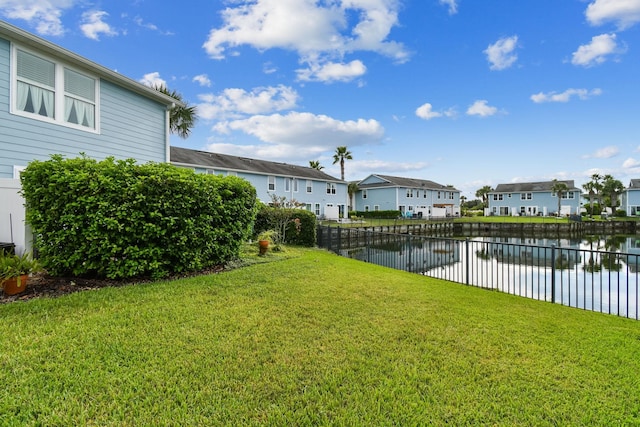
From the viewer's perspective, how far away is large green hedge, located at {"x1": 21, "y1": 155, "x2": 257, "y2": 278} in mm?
5074

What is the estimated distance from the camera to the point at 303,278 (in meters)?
6.56

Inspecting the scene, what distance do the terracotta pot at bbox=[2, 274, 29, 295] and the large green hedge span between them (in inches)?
22.4

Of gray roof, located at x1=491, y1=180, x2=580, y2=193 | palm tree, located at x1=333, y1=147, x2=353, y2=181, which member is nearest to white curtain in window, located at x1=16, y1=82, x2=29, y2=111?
palm tree, located at x1=333, y1=147, x2=353, y2=181

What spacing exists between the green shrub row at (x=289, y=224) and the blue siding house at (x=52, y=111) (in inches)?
235

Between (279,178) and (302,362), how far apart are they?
1110 inches

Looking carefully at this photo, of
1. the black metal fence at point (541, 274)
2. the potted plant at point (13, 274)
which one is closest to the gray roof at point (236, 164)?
the black metal fence at point (541, 274)

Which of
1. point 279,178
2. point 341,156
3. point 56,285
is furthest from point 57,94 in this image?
point 341,156

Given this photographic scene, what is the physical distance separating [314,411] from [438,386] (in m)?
1.16

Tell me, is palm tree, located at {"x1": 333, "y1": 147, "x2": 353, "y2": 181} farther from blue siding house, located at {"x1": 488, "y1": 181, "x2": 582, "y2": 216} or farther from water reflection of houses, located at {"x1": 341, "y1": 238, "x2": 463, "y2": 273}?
blue siding house, located at {"x1": 488, "y1": 181, "x2": 582, "y2": 216}

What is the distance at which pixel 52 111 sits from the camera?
7.76m

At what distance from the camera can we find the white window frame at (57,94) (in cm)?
698

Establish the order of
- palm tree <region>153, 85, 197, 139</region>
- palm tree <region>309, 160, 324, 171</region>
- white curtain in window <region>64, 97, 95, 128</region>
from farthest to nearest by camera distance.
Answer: palm tree <region>309, 160, 324, 171</region>, palm tree <region>153, 85, 197, 139</region>, white curtain in window <region>64, 97, 95, 128</region>

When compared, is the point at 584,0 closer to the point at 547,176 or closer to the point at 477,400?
the point at 477,400

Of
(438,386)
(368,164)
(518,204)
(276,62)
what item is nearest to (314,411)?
(438,386)
